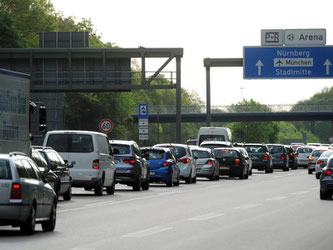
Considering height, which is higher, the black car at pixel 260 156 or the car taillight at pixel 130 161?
the car taillight at pixel 130 161

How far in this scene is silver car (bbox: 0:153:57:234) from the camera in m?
15.8

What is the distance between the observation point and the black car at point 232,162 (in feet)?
161

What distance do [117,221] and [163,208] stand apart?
463cm

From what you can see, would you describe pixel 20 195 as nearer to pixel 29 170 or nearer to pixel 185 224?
pixel 29 170

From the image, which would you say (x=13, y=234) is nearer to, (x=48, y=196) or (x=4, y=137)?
(x=48, y=196)

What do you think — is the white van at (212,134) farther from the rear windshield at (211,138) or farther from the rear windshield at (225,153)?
the rear windshield at (225,153)

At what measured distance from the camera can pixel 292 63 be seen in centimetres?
5897

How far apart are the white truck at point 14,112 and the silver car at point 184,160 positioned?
18.2 metres

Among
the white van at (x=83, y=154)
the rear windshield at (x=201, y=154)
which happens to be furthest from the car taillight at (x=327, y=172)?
the rear windshield at (x=201, y=154)

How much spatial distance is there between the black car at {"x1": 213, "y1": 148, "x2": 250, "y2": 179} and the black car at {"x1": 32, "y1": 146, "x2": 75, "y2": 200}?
21.4m

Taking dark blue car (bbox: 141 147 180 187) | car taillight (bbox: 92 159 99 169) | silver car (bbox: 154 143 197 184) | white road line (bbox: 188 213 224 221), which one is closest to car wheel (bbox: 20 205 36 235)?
white road line (bbox: 188 213 224 221)

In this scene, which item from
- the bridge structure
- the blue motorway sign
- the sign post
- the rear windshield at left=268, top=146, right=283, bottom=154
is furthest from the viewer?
the bridge structure

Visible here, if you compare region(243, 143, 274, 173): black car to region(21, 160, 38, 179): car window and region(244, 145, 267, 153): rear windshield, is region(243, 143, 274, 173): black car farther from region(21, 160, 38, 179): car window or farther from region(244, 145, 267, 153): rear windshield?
region(21, 160, 38, 179): car window

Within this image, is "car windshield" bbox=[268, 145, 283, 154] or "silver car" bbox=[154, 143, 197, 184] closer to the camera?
"silver car" bbox=[154, 143, 197, 184]
